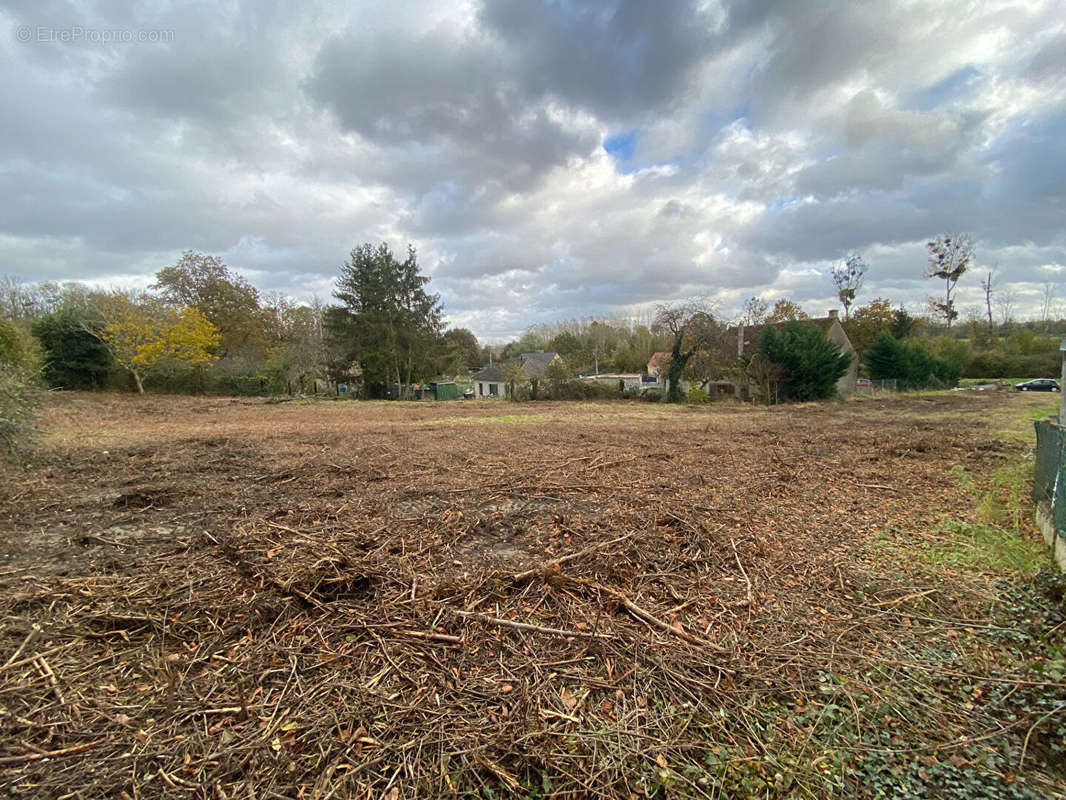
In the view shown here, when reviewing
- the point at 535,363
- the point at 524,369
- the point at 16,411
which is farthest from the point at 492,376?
the point at 16,411

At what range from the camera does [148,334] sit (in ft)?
74.9

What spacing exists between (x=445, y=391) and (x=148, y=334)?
55.8ft

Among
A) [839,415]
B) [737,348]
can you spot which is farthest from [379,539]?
[737,348]

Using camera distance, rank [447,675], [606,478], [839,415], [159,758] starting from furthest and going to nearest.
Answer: [839,415], [606,478], [447,675], [159,758]

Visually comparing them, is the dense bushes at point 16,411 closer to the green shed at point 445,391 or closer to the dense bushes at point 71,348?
the dense bushes at point 71,348

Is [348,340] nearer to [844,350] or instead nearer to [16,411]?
[16,411]

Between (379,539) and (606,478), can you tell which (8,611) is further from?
(606,478)

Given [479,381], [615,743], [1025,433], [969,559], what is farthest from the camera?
[479,381]

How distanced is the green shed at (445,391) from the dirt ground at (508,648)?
26901 mm

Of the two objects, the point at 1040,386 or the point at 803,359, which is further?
the point at 1040,386

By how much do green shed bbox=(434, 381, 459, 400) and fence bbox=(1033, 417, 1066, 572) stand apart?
29.9m

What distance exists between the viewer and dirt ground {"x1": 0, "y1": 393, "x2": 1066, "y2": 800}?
1809mm

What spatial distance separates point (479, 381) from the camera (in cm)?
4425

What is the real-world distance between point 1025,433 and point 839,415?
5538mm
